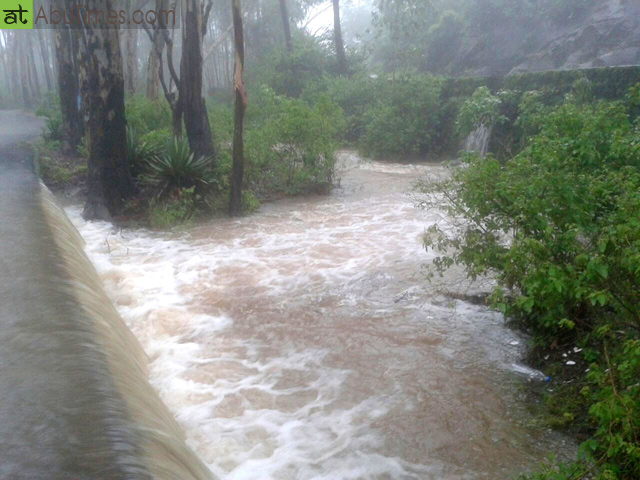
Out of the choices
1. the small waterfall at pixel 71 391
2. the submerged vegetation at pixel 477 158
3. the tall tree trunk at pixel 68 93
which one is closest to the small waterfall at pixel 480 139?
the submerged vegetation at pixel 477 158

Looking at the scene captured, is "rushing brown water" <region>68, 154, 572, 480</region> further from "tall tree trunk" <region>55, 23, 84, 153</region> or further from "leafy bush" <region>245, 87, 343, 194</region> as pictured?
"tall tree trunk" <region>55, 23, 84, 153</region>

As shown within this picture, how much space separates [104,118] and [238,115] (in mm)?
2268

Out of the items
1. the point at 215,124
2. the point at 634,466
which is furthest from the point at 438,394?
the point at 215,124

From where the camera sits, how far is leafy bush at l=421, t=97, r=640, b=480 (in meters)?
3.42

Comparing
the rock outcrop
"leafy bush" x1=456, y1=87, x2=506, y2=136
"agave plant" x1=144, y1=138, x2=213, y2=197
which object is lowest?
"agave plant" x1=144, y1=138, x2=213, y2=197

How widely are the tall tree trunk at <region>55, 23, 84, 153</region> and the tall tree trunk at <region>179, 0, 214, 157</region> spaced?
15.0 ft

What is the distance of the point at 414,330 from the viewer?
6.35 meters

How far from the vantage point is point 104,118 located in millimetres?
10648

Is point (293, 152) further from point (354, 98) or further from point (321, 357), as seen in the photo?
point (354, 98)

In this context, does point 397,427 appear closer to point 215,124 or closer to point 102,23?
point 102,23

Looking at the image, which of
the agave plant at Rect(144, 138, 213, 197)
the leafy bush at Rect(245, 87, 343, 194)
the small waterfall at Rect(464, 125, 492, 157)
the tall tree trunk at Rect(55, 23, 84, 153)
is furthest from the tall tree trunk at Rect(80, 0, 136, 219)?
the small waterfall at Rect(464, 125, 492, 157)

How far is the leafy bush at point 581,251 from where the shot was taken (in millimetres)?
3420

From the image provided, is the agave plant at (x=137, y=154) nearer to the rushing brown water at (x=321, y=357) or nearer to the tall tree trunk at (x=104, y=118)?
the tall tree trunk at (x=104, y=118)

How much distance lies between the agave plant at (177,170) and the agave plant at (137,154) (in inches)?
14.5
